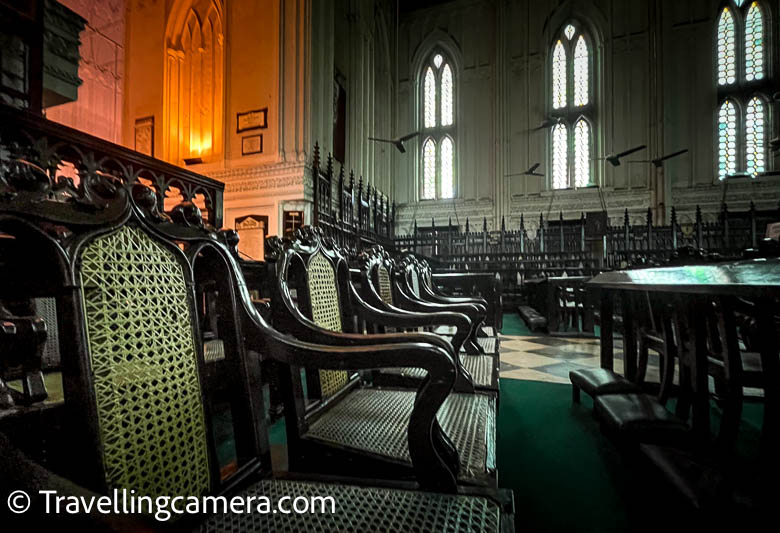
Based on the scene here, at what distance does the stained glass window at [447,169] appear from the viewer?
13227mm

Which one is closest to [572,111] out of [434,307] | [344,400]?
[434,307]

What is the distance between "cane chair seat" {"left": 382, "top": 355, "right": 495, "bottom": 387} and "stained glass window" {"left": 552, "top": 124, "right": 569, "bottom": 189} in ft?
38.2

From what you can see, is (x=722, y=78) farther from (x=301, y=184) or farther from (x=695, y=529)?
(x=695, y=529)

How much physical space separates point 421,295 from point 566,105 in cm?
1220

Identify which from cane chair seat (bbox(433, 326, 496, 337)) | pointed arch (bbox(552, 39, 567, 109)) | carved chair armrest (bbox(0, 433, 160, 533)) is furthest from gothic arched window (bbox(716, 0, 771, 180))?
carved chair armrest (bbox(0, 433, 160, 533))

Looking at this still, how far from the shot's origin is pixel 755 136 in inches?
426

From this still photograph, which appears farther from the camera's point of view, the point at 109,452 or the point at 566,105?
the point at 566,105

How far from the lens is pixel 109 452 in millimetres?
557

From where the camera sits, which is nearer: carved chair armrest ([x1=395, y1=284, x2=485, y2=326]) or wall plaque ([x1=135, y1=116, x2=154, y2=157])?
carved chair armrest ([x1=395, y1=284, x2=485, y2=326])

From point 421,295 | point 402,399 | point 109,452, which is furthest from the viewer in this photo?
point 421,295

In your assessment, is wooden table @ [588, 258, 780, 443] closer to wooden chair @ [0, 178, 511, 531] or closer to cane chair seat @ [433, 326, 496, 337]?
wooden chair @ [0, 178, 511, 531]

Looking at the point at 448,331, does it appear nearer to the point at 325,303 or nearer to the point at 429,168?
the point at 325,303

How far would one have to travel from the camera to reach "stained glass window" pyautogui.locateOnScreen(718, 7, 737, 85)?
1097 cm

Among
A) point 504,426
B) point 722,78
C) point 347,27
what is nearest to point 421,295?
point 504,426
